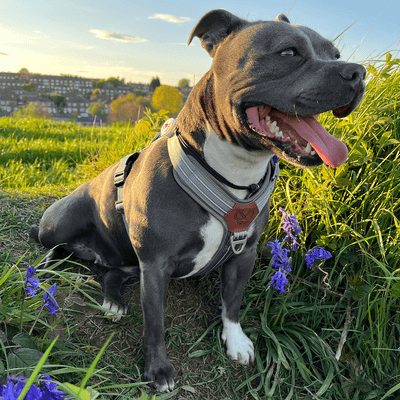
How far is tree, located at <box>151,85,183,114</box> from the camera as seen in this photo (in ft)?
14.4

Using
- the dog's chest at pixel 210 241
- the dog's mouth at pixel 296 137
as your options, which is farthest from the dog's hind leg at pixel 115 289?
the dog's mouth at pixel 296 137

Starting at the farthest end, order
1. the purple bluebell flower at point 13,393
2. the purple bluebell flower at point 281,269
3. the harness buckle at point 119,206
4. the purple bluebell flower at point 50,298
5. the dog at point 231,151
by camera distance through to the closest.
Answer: the harness buckle at point 119,206, the purple bluebell flower at point 281,269, the dog at point 231,151, the purple bluebell flower at point 50,298, the purple bluebell flower at point 13,393

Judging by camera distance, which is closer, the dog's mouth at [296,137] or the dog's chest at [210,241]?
the dog's mouth at [296,137]

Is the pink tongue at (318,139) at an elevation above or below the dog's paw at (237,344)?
above

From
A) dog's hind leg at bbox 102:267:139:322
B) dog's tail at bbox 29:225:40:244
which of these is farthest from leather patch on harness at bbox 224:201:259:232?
dog's tail at bbox 29:225:40:244

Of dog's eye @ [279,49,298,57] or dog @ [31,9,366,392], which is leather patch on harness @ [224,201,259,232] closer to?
dog @ [31,9,366,392]

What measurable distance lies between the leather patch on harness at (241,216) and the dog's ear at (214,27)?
33.6 inches

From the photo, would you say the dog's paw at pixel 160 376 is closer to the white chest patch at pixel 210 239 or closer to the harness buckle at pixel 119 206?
the white chest patch at pixel 210 239

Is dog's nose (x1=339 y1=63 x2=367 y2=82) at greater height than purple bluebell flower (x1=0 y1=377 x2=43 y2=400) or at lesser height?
greater

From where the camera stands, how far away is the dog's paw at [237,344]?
2.32m

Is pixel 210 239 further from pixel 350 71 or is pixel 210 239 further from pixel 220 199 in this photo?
pixel 350 71

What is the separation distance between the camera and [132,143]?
4.36 metres

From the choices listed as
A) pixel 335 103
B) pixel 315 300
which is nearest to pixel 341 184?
pixel 315 300

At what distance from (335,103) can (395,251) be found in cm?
128
